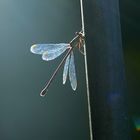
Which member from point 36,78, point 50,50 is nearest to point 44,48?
point 50,50

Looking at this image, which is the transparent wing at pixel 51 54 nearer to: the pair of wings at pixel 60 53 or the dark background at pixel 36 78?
the pair of wings at pixel 60 53

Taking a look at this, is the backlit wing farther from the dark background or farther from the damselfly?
the dark background

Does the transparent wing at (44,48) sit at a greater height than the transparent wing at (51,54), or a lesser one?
greater

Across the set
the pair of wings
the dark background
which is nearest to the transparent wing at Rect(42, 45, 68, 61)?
the pair of wings

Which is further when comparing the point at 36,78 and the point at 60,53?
the point at 36,78

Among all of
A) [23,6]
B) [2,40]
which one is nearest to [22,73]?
[2,40]

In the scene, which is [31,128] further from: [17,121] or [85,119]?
[85,119]

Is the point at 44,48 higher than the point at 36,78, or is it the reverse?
the point at 36,78

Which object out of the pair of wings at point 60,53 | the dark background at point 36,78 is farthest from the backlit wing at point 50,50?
the dark background at point 36,78

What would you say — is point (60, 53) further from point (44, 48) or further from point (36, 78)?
point (36, 78)
